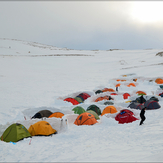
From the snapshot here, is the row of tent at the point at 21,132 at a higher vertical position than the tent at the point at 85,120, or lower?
lower

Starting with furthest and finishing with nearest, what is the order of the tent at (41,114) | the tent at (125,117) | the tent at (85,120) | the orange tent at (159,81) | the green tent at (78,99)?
the orange tent at (159,81) → the green tent at (78,99) → the tent at (41,114) → the tent at (125,117) → the tent at (85,120)

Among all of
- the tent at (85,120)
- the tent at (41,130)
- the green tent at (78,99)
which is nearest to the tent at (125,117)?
the tent at (85,120)

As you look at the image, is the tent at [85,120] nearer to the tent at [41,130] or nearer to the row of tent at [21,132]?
the row of tent at [21,132]

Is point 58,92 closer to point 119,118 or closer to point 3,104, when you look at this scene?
point 3,104

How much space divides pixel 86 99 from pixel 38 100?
573cm

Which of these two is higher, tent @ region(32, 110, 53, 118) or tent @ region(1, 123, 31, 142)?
tent @ region(32, 110, 53, 118)

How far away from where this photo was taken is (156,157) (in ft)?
15.4

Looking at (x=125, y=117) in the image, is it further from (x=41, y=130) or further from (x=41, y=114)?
(x=41, y=114)

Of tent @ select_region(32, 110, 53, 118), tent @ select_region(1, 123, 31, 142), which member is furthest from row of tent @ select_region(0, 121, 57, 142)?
tent @ select_region(32, 110, 53, 118)

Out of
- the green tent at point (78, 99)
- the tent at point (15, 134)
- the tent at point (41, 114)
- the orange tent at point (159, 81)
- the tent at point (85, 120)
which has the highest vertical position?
the orange tent at point (159, 81)

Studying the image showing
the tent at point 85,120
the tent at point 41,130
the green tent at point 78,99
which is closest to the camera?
the tent at point 41,130

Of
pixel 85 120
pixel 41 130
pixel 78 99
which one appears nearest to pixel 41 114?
pixel 41 130

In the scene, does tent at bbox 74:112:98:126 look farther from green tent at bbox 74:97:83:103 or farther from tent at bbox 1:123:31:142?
green tent at bbox 74:97:83:103

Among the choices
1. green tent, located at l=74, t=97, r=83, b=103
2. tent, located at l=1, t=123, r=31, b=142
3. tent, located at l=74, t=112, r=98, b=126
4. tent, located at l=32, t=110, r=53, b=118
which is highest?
green tent, located at l=74, t=97, r=83, b=103
